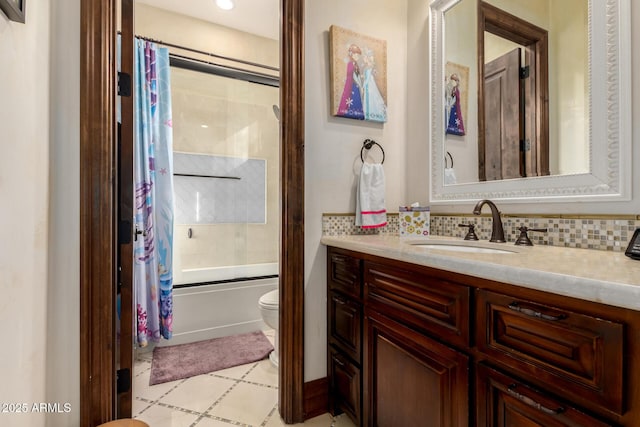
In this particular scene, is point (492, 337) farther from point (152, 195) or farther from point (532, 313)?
point (152, 195)

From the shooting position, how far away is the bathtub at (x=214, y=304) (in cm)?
240

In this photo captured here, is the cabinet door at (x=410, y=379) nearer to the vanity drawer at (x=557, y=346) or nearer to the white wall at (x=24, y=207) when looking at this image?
the vanity drawer at (x=557, y=346)

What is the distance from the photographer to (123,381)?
136 cm

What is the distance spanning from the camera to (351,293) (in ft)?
4.55

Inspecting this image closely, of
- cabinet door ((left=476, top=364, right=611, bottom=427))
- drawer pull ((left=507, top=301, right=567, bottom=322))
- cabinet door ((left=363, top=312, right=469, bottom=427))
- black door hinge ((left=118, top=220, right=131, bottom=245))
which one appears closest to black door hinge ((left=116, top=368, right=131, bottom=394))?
black door hinge ((left=118, top=220, right=131, bottom=245))

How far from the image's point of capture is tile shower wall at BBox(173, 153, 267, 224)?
285 cm

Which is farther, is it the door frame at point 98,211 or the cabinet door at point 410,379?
the door frame at point 98,211

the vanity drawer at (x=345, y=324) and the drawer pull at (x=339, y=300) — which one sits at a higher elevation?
the drawer pull at (x=339, y=300)

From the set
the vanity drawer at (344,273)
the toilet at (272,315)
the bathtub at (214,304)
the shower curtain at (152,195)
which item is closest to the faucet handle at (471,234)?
the vanity drawer at (344,273)

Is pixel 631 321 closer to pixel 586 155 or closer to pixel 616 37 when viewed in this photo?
pixel 586 155

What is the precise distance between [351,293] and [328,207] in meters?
0.49

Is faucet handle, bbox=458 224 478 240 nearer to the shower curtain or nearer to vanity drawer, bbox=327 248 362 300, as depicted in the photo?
vanity drawer, bbox=327 248 362 300

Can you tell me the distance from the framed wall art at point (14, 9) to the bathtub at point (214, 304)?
198 centimetres

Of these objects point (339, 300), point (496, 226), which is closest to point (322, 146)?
point (339, 300)
